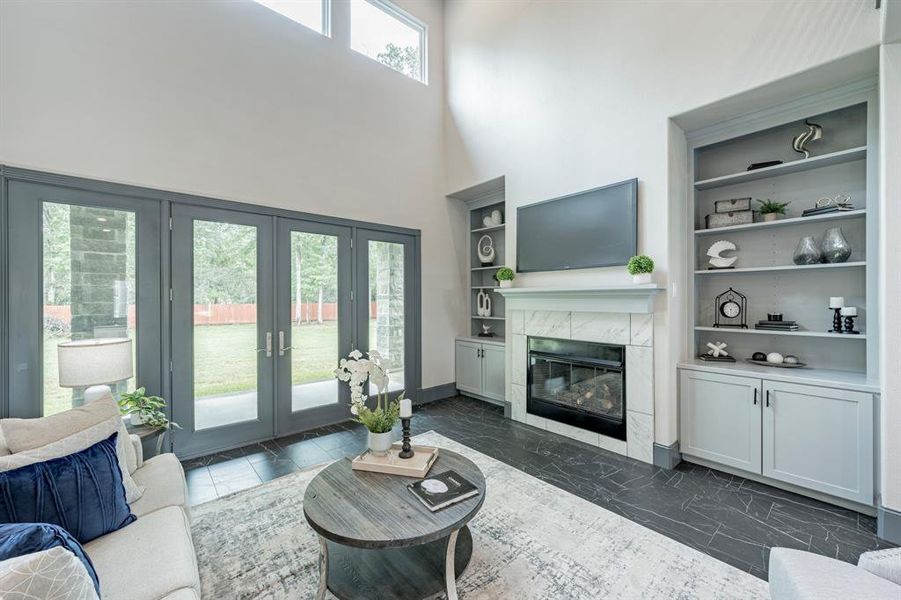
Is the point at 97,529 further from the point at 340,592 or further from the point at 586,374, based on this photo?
the point at 586,374

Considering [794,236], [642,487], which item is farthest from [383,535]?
[794,236]

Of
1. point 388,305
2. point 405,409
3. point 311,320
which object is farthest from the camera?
point 388,305

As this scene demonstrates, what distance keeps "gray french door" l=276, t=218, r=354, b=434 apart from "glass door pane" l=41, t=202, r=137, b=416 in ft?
4.09

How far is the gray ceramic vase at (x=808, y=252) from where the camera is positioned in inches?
117

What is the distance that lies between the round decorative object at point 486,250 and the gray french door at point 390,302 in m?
0.99

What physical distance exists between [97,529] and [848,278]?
503cm

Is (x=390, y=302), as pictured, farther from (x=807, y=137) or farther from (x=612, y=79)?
(x=807, y=137)

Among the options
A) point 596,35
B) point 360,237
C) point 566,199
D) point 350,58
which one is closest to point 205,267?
point 360,237

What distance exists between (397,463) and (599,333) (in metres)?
2.47

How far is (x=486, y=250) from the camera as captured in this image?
5508 mm

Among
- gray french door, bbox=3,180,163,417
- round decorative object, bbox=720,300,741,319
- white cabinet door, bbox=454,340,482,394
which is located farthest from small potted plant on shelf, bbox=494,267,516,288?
gray french door, bbox=3,180,163,417

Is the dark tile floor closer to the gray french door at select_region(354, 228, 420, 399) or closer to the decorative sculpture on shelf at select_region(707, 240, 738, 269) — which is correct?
the gray french door at select_region(354, 228, 420, 399)

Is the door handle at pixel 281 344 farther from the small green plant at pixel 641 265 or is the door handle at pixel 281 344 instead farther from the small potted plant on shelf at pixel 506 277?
the small green plant at pixel 641 265

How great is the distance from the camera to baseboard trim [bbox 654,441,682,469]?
3.27 metres
